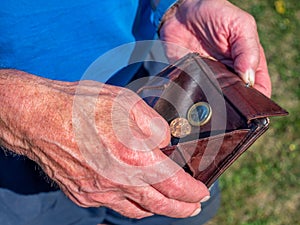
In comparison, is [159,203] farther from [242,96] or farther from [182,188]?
[242,96]

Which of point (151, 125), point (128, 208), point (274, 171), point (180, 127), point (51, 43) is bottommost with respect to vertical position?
point (274, 171)

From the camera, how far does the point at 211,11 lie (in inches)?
75.7

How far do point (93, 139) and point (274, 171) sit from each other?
195 cm

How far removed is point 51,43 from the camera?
1.71 m

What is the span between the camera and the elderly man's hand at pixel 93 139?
139 centimetres

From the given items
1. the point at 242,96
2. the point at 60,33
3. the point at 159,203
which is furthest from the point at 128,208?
the point at 60,33

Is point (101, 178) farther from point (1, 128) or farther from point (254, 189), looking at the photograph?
point (254, 189)

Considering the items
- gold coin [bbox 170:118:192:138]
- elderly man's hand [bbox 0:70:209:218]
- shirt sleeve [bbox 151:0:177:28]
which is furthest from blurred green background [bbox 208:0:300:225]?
elderly man's hand [bbox 0:70:209:218]

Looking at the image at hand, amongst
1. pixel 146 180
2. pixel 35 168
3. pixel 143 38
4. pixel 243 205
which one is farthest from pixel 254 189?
pixel 146 180

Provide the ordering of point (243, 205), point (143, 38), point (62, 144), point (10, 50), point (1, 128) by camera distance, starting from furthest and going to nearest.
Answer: point (243, 205) → point (143, 38) → point (10, 50) → point (1, 128) → point (62, 144)

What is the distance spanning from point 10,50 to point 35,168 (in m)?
0.39

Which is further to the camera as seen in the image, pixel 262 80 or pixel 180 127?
pixel 262 80

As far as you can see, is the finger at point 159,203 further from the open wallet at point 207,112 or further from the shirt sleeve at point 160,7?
the shirt sleeve at point 160,7

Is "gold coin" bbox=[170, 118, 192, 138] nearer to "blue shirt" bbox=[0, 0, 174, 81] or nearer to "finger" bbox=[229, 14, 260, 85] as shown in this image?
"finger" bbox=[229, 14, 260, 85]
